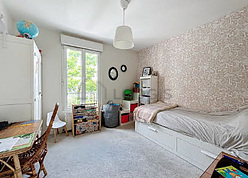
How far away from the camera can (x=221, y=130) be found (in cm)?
142

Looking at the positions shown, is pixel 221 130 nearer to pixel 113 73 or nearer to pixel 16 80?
pixel 16 80

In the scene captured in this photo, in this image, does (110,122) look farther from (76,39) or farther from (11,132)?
(76,39)

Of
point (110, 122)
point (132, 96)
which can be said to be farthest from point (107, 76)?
point (110, 122)

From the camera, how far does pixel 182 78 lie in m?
2.75

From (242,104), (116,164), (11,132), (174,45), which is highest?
(174,45)

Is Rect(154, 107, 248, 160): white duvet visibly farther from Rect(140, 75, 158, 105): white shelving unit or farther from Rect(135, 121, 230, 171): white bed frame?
Rect(140, 75, 158, 105): white shelving unit

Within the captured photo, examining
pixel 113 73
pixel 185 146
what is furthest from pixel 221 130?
pixel 113 73

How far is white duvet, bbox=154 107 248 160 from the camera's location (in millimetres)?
1245

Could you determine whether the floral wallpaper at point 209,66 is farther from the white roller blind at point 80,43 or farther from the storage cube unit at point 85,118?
the storage cube unit at point 85,118

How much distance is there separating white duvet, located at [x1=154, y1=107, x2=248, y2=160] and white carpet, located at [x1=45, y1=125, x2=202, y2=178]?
511 millimetres

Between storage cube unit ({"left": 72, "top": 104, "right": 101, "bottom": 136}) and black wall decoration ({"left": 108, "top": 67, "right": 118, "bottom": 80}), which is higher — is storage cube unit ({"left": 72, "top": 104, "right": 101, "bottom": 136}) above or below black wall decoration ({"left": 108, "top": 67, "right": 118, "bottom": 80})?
below

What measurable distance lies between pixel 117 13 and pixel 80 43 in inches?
56.0

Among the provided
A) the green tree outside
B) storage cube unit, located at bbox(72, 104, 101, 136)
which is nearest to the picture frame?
the green tree outside

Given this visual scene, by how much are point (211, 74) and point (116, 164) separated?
249 cm
